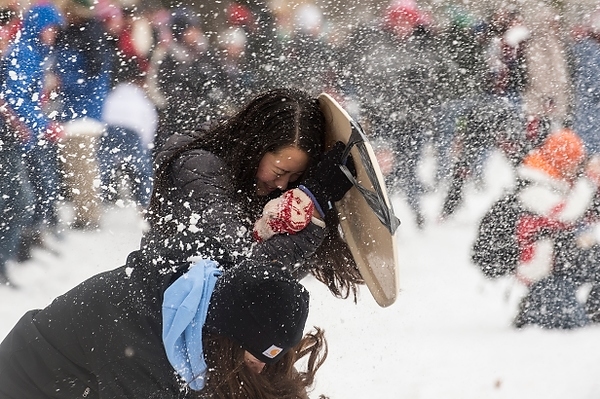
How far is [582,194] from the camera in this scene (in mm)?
3250

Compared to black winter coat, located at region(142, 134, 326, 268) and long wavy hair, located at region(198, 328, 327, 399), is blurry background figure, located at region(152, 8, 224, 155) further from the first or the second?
long wavy hair, located at region(198, 328, 327, 399)

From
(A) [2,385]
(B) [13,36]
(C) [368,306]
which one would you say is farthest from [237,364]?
(B) [13,36]

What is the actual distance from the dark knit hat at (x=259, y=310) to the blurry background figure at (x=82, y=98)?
8.02 ft

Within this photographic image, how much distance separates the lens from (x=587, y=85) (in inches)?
130

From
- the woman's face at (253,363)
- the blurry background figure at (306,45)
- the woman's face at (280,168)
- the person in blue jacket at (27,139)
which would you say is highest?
the person in blue jacket at (27,139)

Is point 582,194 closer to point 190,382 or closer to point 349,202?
point 349,202

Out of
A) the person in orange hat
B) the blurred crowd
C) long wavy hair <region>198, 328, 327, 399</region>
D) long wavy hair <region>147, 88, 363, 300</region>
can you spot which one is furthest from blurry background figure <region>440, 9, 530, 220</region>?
long wavy hair <region>198, 328, 327, 399</region>

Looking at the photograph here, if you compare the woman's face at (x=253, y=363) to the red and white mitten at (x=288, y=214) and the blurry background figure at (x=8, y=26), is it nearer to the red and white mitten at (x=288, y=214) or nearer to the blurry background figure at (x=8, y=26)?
the red and white mitten at (x=288, y=214)

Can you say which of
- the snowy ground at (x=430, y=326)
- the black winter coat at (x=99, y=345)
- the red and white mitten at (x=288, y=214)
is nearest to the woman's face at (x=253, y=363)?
the black winter coat at (x=99, y=345)

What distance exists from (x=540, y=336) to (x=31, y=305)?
2.33 m

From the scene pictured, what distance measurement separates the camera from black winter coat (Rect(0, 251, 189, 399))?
1.27 m

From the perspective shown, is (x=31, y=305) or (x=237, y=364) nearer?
(x=237, y=364)

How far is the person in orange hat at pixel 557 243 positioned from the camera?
125 inches

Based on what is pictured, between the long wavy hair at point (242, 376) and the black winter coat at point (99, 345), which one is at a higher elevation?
the black winter coat at point (99, 345)
